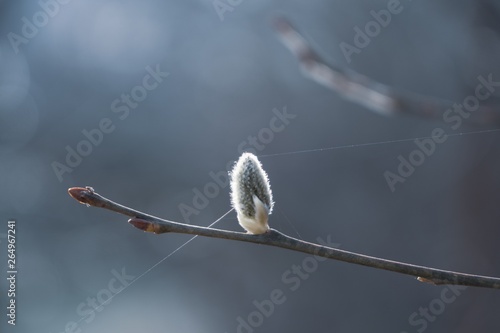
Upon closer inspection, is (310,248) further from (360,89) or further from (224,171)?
(224,171)

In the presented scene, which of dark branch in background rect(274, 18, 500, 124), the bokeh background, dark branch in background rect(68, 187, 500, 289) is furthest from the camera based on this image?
the bokeh background

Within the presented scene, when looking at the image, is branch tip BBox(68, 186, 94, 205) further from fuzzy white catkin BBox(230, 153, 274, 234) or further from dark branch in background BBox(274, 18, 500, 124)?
dark branch in background BBox(274, 18, 500, 124)

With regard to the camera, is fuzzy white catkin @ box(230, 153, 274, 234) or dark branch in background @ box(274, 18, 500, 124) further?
dark branch in background @ box(274, 18, 500, 124)

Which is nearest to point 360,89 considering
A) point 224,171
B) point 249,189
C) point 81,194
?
point 249,189

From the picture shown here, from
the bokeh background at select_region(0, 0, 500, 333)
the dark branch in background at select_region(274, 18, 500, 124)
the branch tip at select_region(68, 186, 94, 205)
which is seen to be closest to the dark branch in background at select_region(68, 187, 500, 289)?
the branch tip at select_region(68, 186, 94, 205)

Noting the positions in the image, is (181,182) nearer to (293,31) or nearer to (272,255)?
(272,255)

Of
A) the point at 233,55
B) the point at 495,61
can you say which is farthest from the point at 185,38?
the point at 495,61
